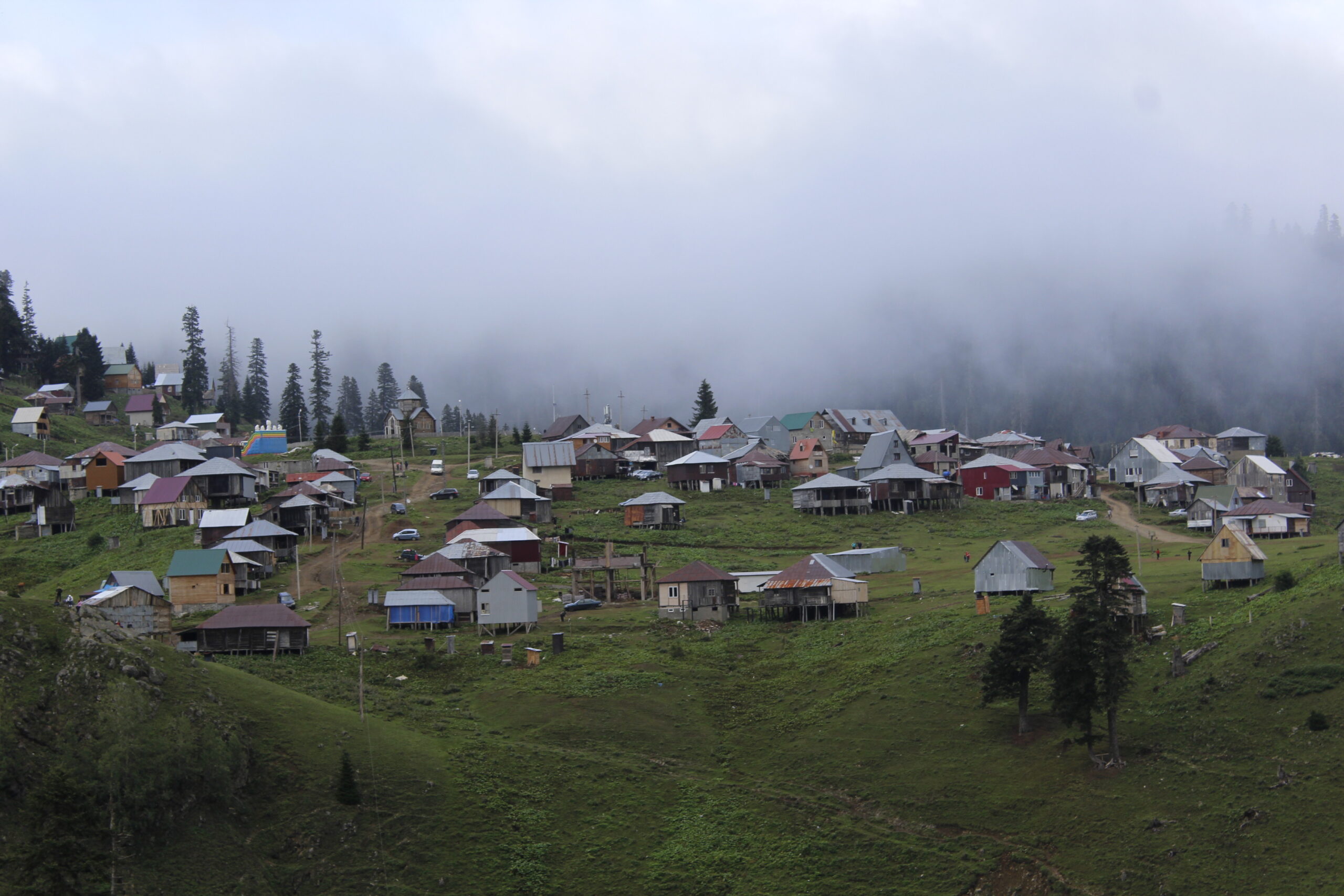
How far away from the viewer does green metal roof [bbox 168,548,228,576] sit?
67500 mm

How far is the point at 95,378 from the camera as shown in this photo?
156 m

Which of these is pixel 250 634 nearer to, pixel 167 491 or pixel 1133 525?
pixel 167 491

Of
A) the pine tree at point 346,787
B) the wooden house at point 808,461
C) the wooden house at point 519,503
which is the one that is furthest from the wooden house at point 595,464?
the pine tree at point 346,787

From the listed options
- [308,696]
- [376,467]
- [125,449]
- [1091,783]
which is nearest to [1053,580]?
[1091,783]

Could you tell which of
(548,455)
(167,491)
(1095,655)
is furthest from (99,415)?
(1095,655)

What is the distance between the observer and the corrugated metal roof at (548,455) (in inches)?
4176

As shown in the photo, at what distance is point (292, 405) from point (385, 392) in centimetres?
3436

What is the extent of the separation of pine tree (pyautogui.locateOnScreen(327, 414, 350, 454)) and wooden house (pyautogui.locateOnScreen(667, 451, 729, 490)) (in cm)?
4405

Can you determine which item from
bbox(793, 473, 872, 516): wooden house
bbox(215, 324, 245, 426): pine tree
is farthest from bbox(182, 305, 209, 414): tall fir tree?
bbox(793, 473, 872, 516): wooden house

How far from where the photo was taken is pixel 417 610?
6638 centimetres

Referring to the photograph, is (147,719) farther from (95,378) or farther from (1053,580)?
(95,378)

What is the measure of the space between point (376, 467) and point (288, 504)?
3629 centimetres

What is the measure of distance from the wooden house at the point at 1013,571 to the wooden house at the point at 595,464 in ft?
189

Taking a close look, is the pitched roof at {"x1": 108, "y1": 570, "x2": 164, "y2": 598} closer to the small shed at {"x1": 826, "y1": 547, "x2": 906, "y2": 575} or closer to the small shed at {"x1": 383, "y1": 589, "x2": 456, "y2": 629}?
the small shed at {"x1": 383, "y1": 589, "x2": 456, "y2": 629}
